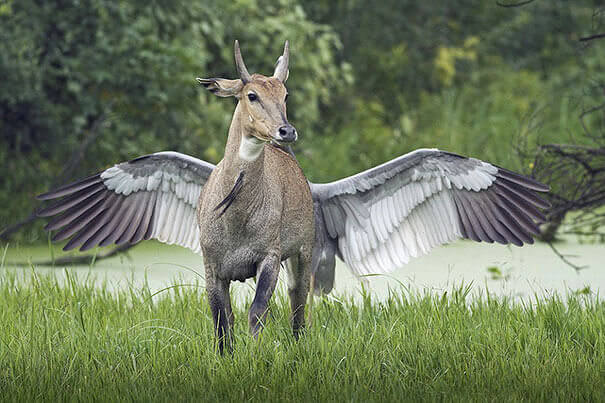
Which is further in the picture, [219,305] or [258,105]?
[219,305]

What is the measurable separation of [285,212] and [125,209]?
3.28ft

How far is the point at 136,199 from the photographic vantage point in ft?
14.6

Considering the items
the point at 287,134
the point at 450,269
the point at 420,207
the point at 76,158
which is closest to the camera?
the point at 287,134

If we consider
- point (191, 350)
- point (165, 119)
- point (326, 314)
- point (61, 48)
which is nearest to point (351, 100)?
point (165, 119)

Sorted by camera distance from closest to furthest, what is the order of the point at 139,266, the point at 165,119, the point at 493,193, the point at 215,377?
the point at 215,377 → the point at 493,193 → the point at 139,266 → the point at 165,119

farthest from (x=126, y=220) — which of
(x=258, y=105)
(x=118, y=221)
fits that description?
(x=258, y=105)

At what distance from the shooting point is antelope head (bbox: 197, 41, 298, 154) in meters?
3.33

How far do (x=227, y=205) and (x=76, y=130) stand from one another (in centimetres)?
434

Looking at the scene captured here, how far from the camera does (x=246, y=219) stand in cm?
364

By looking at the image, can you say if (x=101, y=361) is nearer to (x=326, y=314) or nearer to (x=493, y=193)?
(x=326, y=314)

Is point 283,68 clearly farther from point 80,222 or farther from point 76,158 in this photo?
point 76,158

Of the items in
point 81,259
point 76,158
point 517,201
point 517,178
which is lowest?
point 517,201

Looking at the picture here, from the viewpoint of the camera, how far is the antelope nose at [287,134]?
320 cm

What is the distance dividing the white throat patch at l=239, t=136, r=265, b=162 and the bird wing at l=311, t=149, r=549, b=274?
0.98 metres
